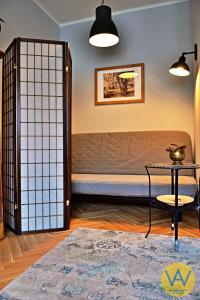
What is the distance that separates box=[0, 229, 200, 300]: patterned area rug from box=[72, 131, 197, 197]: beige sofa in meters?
0.89

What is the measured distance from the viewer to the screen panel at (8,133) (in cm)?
246

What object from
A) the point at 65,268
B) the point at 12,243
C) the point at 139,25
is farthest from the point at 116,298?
the point at 139,25

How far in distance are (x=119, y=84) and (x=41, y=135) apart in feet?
5.87

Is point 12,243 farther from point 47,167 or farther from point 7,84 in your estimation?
point 7,84

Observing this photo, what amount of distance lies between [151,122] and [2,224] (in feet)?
8.01

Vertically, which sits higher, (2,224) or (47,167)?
(47,167)

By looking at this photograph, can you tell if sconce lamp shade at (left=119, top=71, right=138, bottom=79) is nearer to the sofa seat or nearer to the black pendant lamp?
the black pendant lamp

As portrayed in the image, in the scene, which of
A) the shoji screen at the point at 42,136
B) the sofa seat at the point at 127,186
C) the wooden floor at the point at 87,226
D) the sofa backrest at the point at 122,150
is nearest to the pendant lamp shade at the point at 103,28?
the shoji screen at the point at 42,136

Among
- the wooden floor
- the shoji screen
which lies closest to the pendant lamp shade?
the shoji screen

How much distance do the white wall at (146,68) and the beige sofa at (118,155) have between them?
0.70 feet

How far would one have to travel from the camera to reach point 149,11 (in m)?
3.70

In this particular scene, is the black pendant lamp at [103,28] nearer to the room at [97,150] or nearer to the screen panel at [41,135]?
the room at [97,150]

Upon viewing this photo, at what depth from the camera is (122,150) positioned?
11.8 feet

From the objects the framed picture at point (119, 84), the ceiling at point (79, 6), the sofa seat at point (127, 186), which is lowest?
the sofa seat at point (127, 186)
